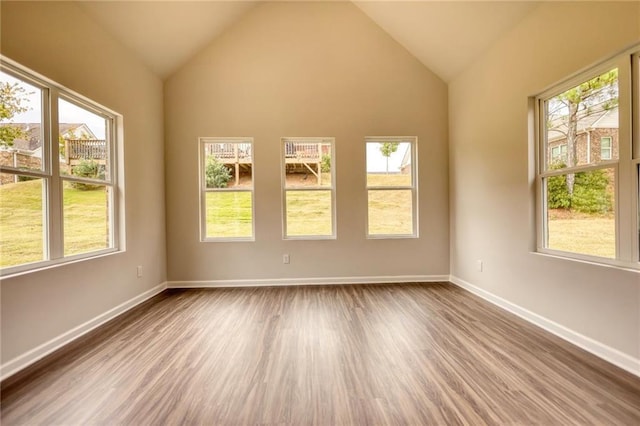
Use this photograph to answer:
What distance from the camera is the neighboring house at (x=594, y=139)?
2043mm

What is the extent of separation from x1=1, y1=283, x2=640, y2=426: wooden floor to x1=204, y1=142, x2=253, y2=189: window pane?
1.99 metres

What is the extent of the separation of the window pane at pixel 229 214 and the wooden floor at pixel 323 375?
1.40 meters

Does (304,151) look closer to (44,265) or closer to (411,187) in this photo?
(411,187)

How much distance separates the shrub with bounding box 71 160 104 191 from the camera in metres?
2.59

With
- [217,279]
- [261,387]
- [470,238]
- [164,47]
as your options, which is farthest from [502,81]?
[217,279]

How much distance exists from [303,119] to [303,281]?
2.41m

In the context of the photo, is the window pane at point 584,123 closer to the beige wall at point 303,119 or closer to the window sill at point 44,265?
the beige wall at point 303,119

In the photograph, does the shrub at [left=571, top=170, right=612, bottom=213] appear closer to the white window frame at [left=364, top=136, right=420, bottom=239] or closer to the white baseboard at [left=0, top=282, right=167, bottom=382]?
the white window frame at [left=364, top=136, right=420, bottom=239]

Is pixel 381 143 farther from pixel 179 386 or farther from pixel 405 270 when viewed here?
pixel 179 386

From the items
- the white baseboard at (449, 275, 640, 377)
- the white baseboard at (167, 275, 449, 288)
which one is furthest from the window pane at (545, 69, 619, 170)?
the white baseboard at (167, 275, 449, 288)

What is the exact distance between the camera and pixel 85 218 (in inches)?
106

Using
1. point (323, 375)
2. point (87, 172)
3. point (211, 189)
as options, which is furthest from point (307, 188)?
point (323, 375)

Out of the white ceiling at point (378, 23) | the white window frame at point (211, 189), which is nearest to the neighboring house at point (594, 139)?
the white ceiling at point (378, 23)

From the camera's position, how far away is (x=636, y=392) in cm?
161
